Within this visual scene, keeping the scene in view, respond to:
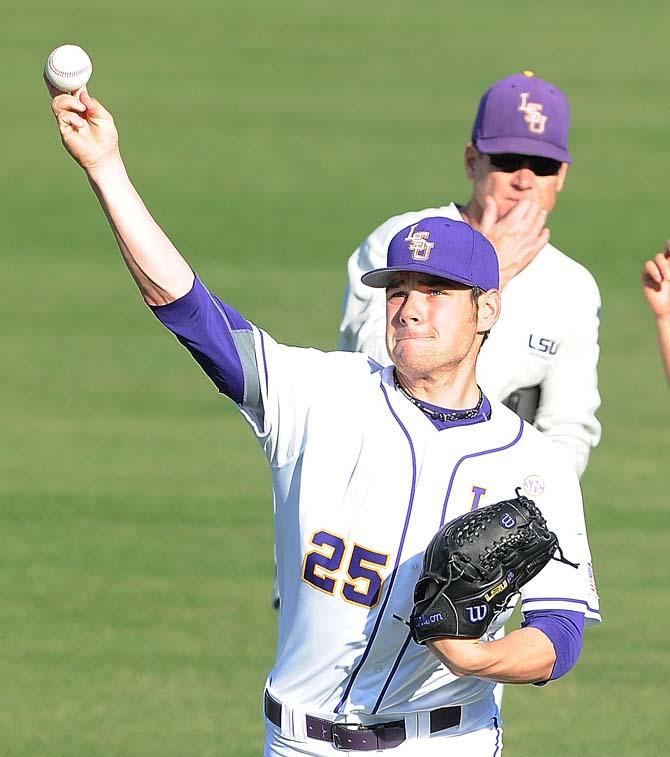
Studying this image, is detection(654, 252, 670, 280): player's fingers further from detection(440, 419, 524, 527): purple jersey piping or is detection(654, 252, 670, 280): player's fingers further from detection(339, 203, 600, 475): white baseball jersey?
detection(440, 419, 524, 527): purple jersey piping

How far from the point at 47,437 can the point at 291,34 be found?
1614 cm

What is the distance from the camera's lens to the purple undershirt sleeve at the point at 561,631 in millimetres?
3555

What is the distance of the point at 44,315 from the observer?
1491cm

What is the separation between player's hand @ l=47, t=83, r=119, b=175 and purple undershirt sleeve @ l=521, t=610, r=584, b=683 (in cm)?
143

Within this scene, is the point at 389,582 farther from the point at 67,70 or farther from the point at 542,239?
the point at 542,239

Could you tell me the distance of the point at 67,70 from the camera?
3.40m

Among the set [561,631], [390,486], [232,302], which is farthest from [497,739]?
[232,302]

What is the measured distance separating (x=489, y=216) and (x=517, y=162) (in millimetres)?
419

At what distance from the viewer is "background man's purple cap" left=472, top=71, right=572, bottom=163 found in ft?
17.6

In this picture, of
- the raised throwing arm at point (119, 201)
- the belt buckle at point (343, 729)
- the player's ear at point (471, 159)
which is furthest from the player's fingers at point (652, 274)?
the raised throwing arm at point (119, 201)

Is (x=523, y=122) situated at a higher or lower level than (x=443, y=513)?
higher

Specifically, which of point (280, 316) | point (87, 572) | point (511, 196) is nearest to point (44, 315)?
point (280, 316)

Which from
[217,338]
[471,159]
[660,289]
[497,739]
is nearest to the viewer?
[217,338]

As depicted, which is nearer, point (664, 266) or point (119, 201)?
point (119, 201)
